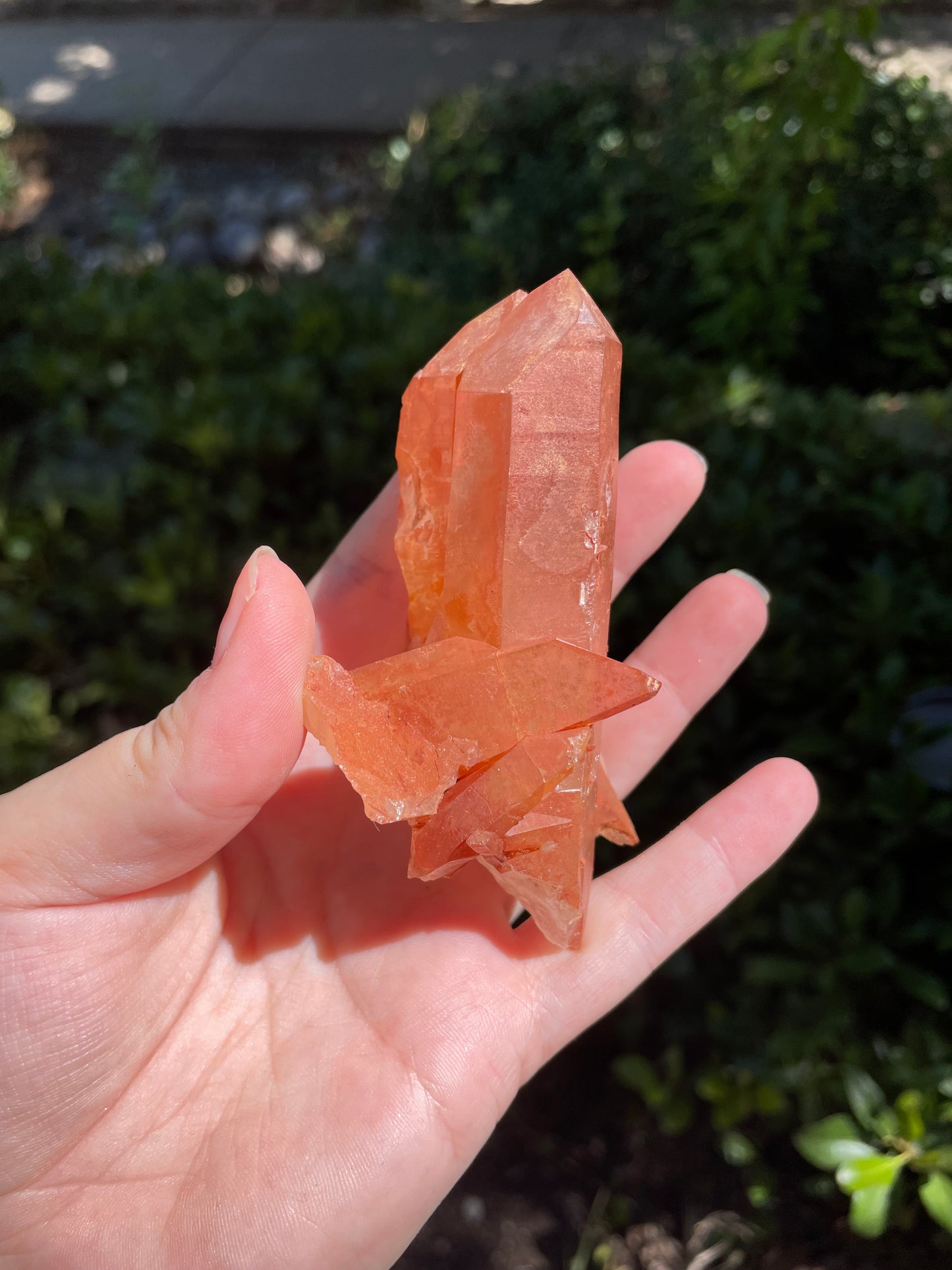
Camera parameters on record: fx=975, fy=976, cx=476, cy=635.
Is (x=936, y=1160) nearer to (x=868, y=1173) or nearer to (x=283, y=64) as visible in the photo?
(x=868, y=1173)

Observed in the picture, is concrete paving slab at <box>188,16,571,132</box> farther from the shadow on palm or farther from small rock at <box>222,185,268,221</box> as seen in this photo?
the shadow on palm

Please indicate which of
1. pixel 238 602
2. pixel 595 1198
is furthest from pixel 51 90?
pixel 595 1198

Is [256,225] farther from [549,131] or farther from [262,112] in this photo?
[549,131]

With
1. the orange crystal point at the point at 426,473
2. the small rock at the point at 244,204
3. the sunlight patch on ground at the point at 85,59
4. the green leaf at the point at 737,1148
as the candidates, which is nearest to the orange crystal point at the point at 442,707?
the orange crystal point at the point at 426,473

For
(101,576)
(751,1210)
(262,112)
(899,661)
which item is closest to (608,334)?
(899,661)

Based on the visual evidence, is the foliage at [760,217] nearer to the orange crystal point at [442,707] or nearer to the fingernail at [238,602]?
the orange crystal point at [442,707]

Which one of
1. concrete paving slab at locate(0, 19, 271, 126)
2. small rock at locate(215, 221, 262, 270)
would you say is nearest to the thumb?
small rock at locate(215, 221, 262, 270)

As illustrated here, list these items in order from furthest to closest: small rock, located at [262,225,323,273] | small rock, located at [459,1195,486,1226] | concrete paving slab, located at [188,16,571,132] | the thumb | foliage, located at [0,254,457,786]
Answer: concrete paving slab, located at [188,16,571,132]
small rock, located at [262,225,323,273]
foliage, located at [0,254,457,786]
small rock, located at [459,1195,486,1226]
the thumb
